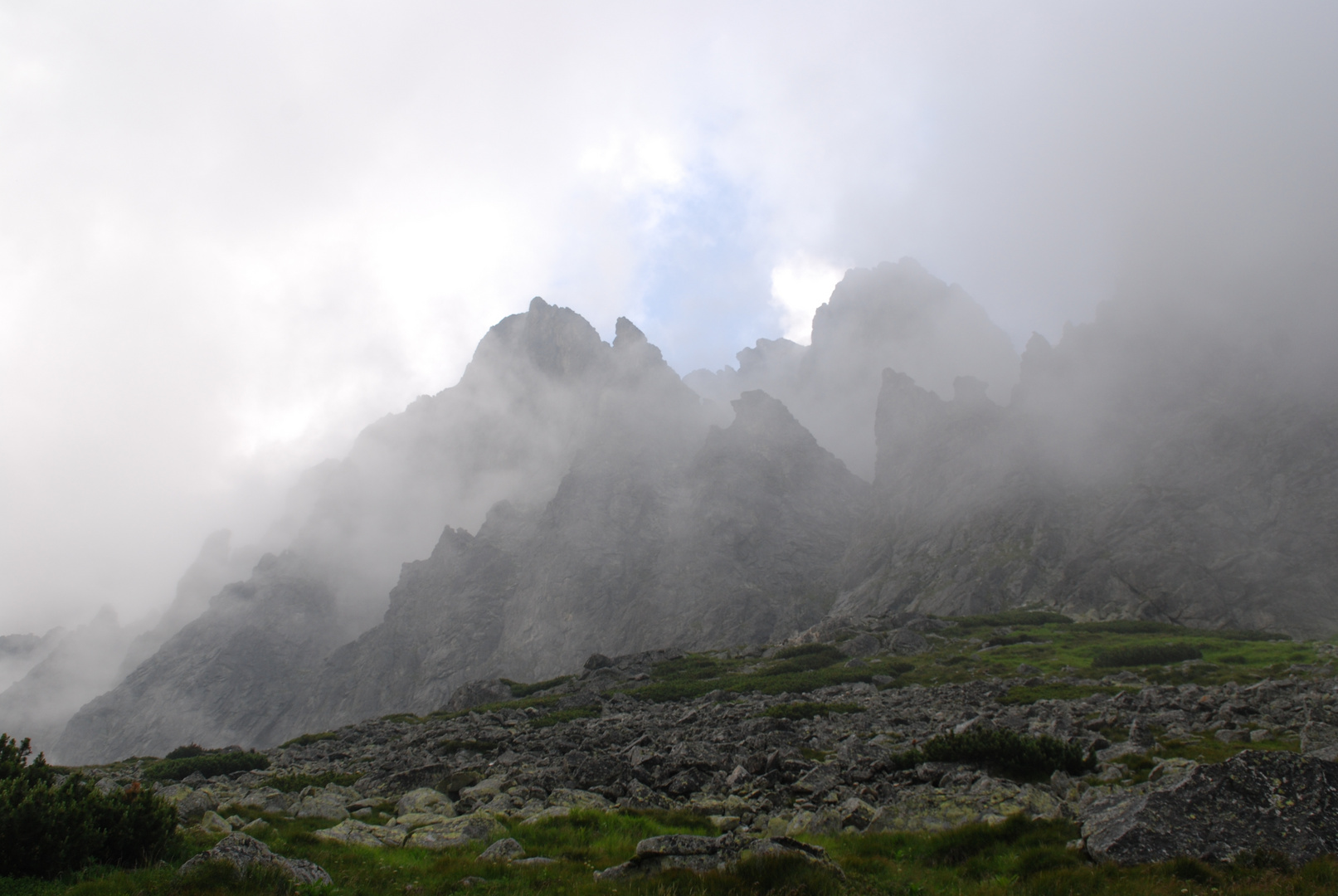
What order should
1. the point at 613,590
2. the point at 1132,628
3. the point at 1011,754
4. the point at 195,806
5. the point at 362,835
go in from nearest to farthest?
the point at 362,835, the point at 1011,754, the point at 195,806, the point at 1132,628, the point at 613,590

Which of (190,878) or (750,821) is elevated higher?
(190,878)

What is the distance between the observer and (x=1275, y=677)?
35656 mm

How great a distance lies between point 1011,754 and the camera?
17844mm

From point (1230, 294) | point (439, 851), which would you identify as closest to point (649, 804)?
point (439, 851)

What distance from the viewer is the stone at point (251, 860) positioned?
9.54 meters

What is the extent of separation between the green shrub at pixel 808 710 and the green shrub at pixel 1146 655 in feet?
88.3

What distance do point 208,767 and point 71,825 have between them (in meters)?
33.5

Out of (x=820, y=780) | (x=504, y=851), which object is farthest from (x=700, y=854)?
(x=820, y=780)

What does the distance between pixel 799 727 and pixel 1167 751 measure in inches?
612

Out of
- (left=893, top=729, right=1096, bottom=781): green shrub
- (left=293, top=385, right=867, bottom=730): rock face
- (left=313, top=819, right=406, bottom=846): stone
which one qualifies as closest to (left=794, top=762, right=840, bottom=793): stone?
(left=893, top=729, right=1096, bottom=781): green shrub

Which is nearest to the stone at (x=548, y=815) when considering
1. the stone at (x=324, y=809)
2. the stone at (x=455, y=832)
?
the stone at (x=455, y=832)

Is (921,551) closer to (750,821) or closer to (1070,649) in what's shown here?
(1070,649)

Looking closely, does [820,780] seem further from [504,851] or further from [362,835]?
[362,835]

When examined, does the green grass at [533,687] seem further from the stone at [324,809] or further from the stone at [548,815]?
the stone at [548,815]
